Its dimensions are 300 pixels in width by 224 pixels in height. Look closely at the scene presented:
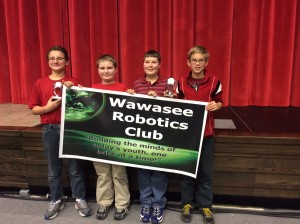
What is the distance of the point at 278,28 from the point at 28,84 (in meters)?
2.56

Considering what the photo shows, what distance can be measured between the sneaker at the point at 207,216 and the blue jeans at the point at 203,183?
0.08 feet

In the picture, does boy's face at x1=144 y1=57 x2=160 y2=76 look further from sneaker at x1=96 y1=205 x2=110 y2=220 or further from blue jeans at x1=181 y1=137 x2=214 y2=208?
sneaker at x1=96 y1=205 x2=110 y2=220

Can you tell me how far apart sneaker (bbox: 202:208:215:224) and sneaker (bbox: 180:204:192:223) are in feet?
0.28

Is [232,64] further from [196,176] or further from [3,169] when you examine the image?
[3,169]

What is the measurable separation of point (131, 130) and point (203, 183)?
20.9 inches

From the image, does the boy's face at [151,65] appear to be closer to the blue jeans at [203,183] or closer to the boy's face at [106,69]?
the boy's face at [106,69]

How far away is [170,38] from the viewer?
278 centimetres

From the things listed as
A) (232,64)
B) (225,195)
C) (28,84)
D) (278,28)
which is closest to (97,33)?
(28,84)

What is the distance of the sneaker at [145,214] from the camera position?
1696 mm

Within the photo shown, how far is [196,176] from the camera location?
1.66 m

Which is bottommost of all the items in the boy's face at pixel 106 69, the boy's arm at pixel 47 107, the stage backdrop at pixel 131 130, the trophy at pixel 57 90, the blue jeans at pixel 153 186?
the blue jeans at pixel 153 186

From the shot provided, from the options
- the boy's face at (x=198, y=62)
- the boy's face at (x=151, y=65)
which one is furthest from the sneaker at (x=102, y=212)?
the boy's face at (x=198, y=62)

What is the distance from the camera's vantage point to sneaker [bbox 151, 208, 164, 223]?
1685 millimetres

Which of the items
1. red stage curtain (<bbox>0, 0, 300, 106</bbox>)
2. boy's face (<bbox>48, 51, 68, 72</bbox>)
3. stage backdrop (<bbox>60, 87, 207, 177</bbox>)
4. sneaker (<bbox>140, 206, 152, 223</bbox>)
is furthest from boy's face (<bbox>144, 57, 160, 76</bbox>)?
red stage curtain (<bbox>0, 0, 300, 106</bbox>)
